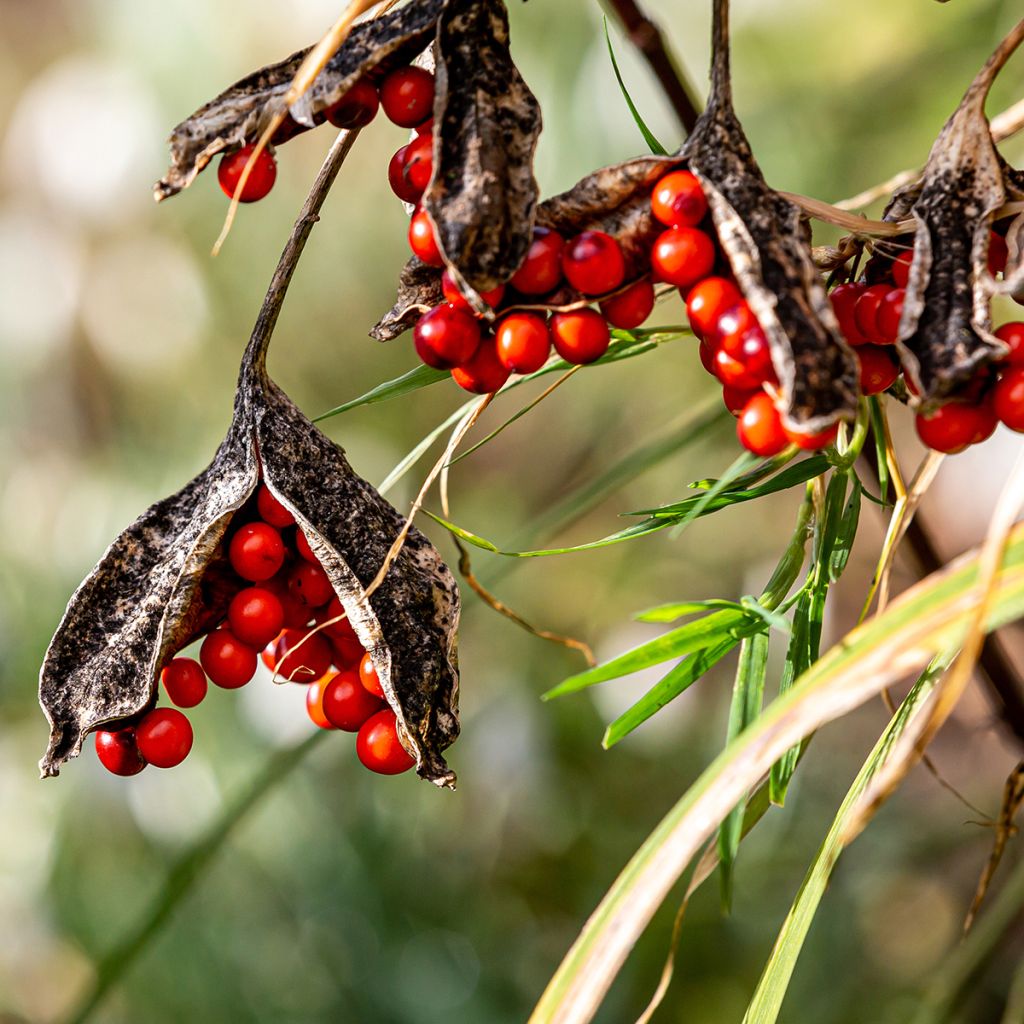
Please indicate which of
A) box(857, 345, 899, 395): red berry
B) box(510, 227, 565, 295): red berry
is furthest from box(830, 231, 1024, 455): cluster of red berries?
box(510, 227, 565, 295): red berry

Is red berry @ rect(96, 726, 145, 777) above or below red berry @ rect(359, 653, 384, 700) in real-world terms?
above

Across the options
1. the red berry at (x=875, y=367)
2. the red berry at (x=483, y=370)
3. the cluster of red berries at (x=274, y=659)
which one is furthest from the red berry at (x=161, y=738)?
the red berry at (x=875, y=367)

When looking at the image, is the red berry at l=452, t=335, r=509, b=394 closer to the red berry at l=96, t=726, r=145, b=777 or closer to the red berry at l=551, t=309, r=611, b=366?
the red berry at l=551, t=309, r=611, b=366

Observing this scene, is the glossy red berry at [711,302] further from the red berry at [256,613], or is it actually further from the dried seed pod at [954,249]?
the red berry at [256,613]

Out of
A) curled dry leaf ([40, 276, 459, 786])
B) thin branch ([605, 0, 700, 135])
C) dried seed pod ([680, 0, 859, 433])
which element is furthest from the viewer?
thin branch ([605, 0, 700, 135])

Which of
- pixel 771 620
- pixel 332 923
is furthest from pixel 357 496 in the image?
pixel 332 923

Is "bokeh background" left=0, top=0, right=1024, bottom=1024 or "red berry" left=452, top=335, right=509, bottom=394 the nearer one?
"red berry" left=452, top=335, right=509, bottom=394
